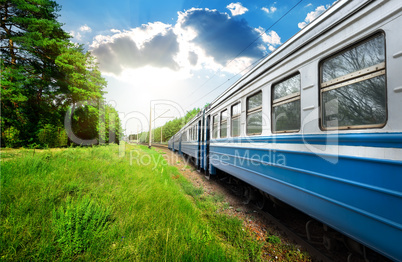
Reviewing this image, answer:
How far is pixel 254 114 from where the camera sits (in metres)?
4.05

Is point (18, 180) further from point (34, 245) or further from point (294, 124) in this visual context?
point (294, 124)

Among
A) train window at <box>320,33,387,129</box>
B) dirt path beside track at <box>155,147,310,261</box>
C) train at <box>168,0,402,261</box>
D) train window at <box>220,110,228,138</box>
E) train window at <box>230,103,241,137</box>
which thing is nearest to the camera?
train at <box>168,0,402,261</box>

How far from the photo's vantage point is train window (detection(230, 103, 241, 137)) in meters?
4.86

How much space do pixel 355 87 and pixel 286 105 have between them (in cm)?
104

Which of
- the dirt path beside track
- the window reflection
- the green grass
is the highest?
the window reflection

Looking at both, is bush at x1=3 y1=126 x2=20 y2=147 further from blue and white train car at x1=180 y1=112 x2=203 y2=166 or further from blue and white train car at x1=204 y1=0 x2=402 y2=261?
blue and white train car at x1=204 y1=0 x2=402 y2=261

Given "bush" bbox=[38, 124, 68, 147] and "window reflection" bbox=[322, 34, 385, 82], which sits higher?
"window reflection" bbox=[322, 34, 385, 82]

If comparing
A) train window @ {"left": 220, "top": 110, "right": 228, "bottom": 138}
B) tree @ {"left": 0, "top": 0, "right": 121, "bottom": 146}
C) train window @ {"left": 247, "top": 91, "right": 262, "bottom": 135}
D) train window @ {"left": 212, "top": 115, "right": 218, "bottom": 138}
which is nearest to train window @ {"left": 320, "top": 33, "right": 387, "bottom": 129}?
train window @ {"left": 247, "top": 91, "right": 262, "bottom": 135}

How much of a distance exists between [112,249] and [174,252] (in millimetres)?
738

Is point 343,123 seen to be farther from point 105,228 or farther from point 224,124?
point 224,124

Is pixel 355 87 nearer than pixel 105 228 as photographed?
Yes

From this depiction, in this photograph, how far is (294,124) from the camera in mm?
2809

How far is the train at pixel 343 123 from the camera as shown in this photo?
5.19 feet

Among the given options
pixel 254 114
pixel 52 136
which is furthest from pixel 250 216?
pixel 52 136
